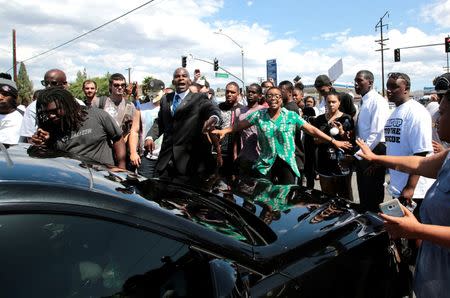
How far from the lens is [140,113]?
5355 millimetres

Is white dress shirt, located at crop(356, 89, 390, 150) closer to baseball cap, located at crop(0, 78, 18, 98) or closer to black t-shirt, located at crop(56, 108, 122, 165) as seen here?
black t-shirt, located at crop(56, 108, 122, 165)

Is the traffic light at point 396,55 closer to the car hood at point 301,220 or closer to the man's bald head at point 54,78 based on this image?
the man's bald head at point 54,78

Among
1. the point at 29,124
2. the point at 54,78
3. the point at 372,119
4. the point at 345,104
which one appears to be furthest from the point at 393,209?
the point at 54,78

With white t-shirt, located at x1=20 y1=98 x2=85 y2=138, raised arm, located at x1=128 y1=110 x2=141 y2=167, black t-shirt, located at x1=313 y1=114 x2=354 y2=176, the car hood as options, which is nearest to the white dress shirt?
black t-shirt, located at x1=313 y1=114 x2=354 y2=176

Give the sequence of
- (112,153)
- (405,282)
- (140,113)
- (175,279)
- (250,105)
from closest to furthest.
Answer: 1. (175,279)
2. (405,282)
3. (112,153)
4. (140,113)
5. (250,105)

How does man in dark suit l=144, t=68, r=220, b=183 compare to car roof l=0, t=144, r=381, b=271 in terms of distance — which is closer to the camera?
car roof l=0, t=144, r=381, b=271

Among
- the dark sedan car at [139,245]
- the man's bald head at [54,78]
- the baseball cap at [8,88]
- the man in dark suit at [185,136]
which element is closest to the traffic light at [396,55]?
the man in dark suit at [185,136]

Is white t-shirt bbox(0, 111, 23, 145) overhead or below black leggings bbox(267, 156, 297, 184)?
overhead

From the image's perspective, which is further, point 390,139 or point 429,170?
point 390,139

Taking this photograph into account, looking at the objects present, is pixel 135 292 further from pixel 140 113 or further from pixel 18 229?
pixel 140 113

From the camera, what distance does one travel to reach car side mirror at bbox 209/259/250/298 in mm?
1471

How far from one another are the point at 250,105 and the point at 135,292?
14.9 feet

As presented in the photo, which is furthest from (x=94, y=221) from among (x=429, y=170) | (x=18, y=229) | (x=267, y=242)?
(x=429, y=170)

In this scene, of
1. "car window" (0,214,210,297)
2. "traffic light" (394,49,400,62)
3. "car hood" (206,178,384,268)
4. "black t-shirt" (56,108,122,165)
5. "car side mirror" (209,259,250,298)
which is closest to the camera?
"car window" (0,214,210,297)
